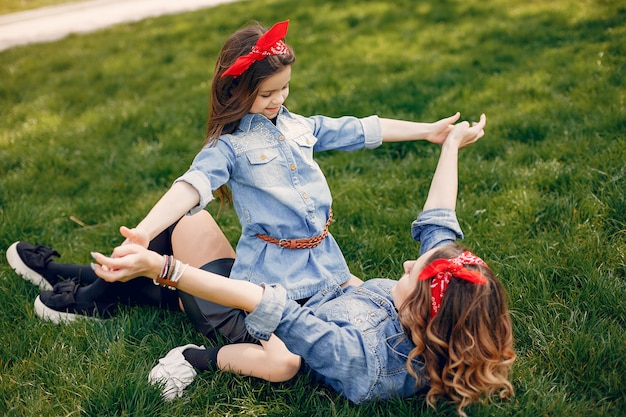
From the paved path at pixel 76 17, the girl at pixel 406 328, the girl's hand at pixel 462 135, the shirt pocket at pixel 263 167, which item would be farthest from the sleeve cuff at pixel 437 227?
the paved path at pixel 76 17

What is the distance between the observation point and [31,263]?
10.5 ft

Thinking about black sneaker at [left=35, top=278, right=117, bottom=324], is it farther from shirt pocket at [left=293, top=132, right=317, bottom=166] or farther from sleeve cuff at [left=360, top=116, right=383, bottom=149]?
sleeve cuff at [left=360, top=116, right=383, bottom=149]

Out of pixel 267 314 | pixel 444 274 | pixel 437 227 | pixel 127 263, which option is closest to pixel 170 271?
pixel 127 263

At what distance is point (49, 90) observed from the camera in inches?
251

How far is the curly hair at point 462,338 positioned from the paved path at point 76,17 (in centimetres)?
848

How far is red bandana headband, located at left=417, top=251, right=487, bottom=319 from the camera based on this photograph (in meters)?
2.07

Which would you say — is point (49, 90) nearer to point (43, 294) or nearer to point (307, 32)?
point (307, 32)

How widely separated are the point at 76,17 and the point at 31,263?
8.79 m

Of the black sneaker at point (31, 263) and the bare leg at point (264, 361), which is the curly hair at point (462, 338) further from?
the black sneaker at point (31, 263)

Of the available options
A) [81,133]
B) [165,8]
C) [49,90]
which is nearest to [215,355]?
[81,133]

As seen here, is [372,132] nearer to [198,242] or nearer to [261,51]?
[261,51]

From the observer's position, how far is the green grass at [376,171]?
2398 millimetres

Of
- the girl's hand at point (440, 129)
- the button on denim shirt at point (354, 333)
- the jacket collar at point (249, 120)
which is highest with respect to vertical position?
the jacket collar at point (249, 120)

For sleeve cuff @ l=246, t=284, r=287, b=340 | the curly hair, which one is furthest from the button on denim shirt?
the curly hair
